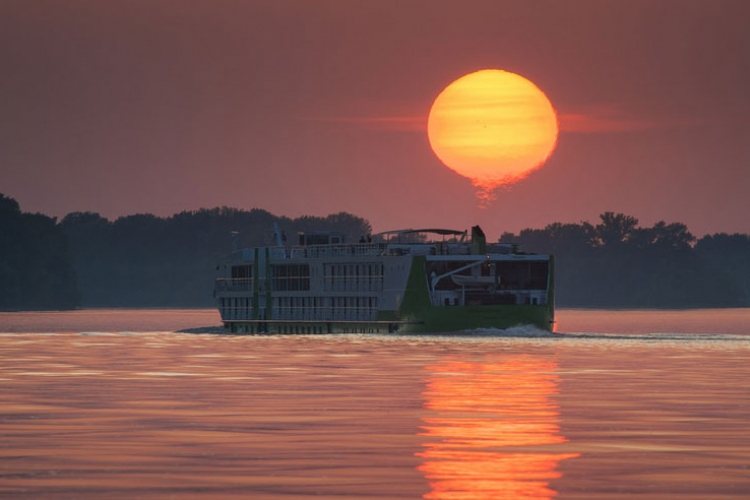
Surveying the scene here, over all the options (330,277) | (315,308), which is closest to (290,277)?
(315,308)

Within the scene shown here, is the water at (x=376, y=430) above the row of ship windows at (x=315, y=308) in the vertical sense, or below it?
below

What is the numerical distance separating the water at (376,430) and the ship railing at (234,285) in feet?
231

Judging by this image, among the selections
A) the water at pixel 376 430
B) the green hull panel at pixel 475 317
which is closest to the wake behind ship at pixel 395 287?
the green hull panel at pixel 475 317

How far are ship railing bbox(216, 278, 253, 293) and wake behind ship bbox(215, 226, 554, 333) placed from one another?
0.75 metres

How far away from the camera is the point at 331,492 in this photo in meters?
28.6

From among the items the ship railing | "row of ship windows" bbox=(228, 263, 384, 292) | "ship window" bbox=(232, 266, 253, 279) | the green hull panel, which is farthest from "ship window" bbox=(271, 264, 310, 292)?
→ the green hull panel

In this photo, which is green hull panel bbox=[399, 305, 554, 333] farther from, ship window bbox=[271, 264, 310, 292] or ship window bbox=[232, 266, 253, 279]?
ship window bbox=[232, 266, 253, 279]

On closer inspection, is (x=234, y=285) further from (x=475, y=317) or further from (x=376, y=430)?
(x=376, y=430)

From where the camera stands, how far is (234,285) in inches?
6014

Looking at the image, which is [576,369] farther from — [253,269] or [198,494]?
[253,269]

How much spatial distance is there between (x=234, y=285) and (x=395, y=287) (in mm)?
31117

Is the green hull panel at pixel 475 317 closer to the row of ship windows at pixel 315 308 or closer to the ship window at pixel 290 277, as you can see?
the row of ship windows at pixel 315 308

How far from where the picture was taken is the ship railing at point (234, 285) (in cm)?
14900

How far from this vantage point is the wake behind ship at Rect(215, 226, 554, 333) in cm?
12104
